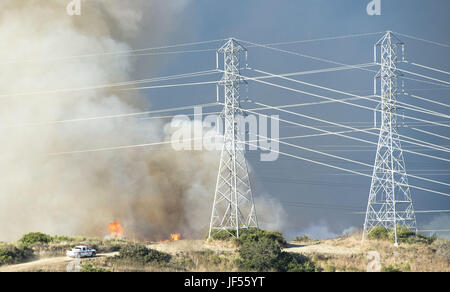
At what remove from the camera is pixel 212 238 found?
56219 millimetres

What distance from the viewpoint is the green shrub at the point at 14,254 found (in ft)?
152

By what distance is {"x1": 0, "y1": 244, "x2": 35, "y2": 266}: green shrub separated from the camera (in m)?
46.3

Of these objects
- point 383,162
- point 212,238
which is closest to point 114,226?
point 212,238

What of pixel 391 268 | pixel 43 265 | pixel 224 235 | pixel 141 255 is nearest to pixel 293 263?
pixel 391 268

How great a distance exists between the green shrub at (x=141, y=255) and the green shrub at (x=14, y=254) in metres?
7.45

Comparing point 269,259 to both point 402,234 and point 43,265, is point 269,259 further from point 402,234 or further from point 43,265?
point 43,265

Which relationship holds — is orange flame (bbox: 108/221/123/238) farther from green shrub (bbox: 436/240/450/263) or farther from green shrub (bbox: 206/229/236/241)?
green shrub (bbox: 436/240/450/263)

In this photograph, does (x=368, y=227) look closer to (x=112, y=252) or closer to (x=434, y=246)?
(x=434, y=246)

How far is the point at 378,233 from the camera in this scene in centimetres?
5925

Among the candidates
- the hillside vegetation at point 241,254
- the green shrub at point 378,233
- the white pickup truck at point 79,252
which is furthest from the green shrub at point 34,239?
the green shrub at point 378,233
